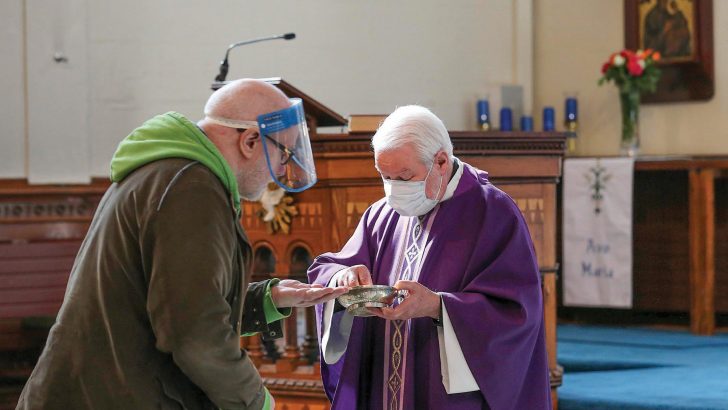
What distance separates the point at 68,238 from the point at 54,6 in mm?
1762

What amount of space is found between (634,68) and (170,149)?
19.2 feet

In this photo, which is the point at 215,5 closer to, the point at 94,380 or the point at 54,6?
the point at 54,6

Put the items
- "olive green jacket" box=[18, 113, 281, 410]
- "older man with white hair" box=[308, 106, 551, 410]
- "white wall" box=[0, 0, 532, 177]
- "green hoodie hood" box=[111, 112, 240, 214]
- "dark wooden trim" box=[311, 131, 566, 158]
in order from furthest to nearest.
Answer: "white wall" box=[0, 0, 532, 177], "dark wooden trim" box=[311, 131, 566, 158], "older man with white hair" box=[308, 106, 551, 410], "green hoodie hood" box=[111, 112, 240, 214], "olive green jacket" box=[18, 113, 281, 410]

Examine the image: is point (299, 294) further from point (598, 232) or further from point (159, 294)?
point (598, 232)

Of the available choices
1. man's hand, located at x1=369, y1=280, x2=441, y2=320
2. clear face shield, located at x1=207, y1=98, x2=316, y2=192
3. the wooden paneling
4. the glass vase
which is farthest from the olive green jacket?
the glass vase

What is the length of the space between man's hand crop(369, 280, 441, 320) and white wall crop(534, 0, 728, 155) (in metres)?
5.43

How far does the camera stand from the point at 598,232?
716 centimetres

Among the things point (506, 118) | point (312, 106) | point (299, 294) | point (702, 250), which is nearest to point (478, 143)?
point (312, 106)

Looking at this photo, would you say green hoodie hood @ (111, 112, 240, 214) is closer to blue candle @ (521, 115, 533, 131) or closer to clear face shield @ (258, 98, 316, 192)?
clear face shield @ (258, 98, 316, 192)

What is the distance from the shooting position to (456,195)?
3096 millimetres

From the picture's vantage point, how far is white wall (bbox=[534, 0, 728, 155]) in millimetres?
7586

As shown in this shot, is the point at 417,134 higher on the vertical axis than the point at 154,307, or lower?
higher

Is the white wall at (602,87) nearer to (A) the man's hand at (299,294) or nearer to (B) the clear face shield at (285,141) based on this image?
(A) the man's hand at (299,294)

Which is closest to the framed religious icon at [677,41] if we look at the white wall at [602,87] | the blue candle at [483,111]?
the white wall at [602,87]
